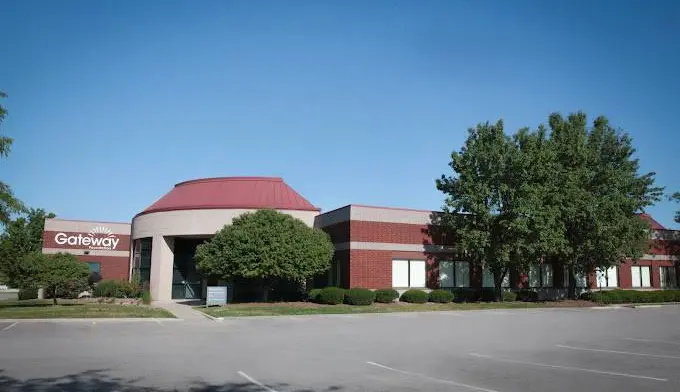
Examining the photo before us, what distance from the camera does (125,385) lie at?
9.07m

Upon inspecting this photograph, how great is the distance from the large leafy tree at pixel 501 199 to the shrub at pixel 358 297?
7.20m

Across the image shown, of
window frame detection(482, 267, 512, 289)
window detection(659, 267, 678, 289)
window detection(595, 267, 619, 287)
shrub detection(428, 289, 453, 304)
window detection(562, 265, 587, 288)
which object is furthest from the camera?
window detection(659, 267, 678, 289)

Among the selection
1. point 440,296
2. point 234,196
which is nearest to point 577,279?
point 440,296

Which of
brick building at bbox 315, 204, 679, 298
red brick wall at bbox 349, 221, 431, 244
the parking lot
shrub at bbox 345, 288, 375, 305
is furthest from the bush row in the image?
the parking lot

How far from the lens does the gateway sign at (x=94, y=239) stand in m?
49.7

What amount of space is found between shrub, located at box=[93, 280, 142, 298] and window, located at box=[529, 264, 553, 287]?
2921cm

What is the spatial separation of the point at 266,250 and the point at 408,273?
990 cm

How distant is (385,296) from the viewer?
32.5 meters

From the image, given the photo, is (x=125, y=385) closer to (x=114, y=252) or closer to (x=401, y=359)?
(x=401, y=359)

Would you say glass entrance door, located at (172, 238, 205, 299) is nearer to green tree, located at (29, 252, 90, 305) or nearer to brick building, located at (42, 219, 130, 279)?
brick building, located at (42, 219, 130, 279)

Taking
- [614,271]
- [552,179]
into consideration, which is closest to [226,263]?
[552,179]

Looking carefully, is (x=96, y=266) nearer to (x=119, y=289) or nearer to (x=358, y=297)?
(x=119, y=289)

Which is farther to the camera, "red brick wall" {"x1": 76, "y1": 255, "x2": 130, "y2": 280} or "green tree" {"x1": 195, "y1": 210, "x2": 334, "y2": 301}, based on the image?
"red brick wall" {"x1": 76, "y1": 255, "x2": 130, "y2": 280}

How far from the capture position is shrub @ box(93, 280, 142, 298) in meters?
40.3
